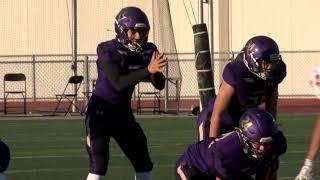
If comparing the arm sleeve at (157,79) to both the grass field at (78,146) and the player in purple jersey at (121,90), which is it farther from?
the grass field at (78,146)

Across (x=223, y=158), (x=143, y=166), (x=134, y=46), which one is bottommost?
(x=143, y=166)

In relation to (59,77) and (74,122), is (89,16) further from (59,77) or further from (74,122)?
(74,122)

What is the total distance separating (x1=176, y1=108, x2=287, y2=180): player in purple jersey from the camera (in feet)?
20.3

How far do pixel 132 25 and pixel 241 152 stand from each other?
1.80 m

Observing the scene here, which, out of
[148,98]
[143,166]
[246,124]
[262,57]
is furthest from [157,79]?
[148,98]

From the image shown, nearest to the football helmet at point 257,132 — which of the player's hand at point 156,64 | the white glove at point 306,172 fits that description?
the white glove at point 306,172

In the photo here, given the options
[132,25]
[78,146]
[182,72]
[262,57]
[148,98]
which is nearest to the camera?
[262,57]

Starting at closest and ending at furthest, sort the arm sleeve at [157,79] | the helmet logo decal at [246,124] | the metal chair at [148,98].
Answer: the helmet logo decal at [246,124] < the arm sleeve at [157,79] < the metal chair at [148,98]

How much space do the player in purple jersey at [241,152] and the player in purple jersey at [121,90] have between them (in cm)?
105

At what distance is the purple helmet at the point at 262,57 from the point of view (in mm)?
7004

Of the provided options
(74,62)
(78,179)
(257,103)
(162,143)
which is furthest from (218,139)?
(74,62)

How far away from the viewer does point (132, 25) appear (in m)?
7.76

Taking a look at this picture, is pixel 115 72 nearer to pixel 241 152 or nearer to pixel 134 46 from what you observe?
pixel 134 46

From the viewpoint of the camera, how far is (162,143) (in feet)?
49.6
